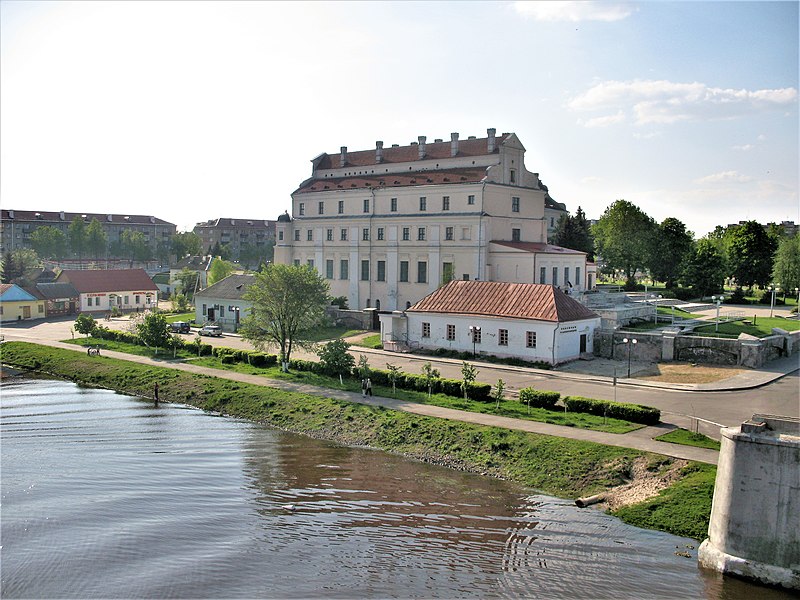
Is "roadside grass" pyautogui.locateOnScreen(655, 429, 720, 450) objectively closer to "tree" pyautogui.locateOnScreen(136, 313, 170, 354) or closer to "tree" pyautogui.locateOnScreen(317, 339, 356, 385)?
"tree" pyautogui.locateOnScreen(317, 339, 356, 385)

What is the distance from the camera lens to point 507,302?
143ft

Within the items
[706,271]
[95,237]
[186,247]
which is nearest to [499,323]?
[706,271]

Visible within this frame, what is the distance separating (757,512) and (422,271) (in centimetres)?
4178

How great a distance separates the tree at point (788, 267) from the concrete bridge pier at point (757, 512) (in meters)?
55.2

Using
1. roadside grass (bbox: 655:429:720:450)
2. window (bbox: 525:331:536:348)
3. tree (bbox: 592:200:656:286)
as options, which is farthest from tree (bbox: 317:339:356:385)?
tree (bbox: 592:200:656:286)

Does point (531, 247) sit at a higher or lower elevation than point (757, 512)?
higher

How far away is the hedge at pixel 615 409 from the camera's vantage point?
28.2 meters

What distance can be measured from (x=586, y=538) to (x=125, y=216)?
138747mm

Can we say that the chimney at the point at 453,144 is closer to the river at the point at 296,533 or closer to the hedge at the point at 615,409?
the hedge at the point at 615,409

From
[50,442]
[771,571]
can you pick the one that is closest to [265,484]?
[50,442]

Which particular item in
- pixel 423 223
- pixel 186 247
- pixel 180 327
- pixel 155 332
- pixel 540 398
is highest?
pixel 186 247

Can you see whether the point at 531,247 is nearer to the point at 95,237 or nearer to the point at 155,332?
the point at 155,332

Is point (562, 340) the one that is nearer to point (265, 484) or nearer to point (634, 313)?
point (634, 313)

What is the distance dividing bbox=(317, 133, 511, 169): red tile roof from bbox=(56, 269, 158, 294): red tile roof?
76.8 feet
